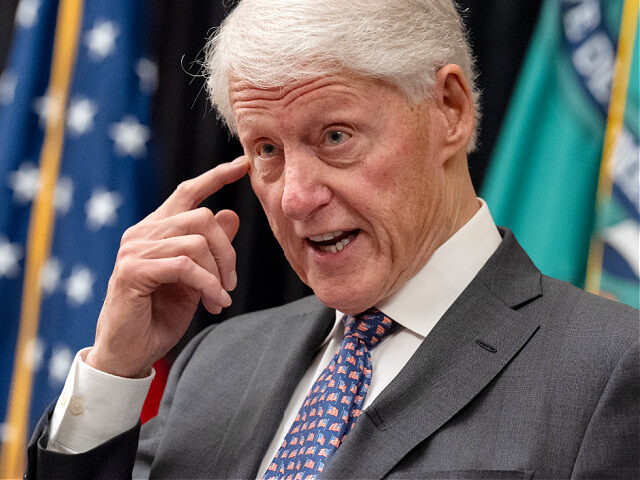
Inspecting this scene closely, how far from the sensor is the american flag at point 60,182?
276 centimetres

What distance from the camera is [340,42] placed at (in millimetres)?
1611

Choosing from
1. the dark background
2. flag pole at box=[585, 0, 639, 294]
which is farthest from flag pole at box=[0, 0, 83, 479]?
flag pole at box=[585, 0, 639, 294]

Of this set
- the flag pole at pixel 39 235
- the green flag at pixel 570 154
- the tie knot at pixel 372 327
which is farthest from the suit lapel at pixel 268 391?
the flag pole at pixel 39 235

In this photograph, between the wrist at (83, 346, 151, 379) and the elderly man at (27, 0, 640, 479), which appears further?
the wrist at (83, 346, 151, 379)

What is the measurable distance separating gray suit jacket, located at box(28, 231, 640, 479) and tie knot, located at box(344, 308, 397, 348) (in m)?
0.15

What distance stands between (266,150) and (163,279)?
0.39 metres

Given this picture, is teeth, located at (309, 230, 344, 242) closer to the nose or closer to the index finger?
the nose

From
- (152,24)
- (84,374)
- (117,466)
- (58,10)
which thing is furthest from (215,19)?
(117,466)

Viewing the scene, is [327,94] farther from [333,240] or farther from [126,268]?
[126,268]

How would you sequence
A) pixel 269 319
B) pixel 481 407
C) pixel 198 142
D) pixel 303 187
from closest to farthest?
pixel 481 407
pixel 303 187
pixel 269 319
pixel 198 142

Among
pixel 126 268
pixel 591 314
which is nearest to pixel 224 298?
pixel 126 268

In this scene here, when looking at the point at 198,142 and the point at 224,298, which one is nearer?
the point at 224,298

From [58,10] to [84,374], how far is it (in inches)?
62.0

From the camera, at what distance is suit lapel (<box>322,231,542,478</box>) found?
1.52m
